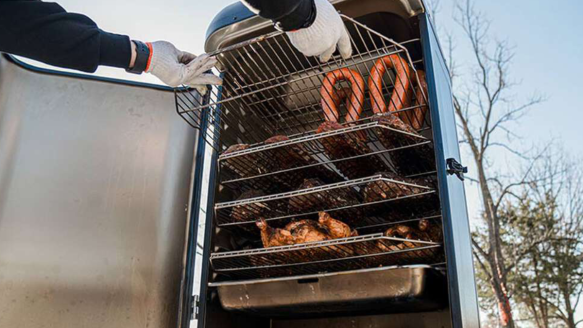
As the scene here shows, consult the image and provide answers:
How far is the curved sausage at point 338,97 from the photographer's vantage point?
1604mm

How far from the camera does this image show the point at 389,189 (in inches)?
53.6

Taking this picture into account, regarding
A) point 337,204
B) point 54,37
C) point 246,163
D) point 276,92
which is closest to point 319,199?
point 337,204

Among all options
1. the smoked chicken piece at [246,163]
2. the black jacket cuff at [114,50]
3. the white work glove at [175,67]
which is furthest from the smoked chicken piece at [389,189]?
the black jacket cuff at [114,50]

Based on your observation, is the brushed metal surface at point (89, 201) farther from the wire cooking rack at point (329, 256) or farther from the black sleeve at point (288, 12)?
the black sleeve at point (288, 12)

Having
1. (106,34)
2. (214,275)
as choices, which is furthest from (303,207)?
(106,34)

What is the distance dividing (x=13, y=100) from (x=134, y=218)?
0.57 metres

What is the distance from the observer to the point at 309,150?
1530mm

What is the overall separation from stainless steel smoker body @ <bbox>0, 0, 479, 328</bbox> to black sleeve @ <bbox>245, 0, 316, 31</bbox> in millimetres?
138

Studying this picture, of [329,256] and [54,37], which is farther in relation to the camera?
[329,256]

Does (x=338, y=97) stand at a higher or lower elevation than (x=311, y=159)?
higher

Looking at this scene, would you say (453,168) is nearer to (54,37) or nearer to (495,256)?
(54,37)

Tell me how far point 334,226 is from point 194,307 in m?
0.49

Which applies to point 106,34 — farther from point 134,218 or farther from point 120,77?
point 134,218

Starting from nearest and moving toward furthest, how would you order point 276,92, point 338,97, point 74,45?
1. point 74,45
2. point 338,97
3. point 276,92
